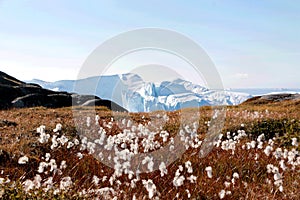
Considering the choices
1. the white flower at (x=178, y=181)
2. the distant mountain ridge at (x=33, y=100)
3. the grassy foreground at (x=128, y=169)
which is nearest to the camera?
the grassy foreground at (x=128, y=169)

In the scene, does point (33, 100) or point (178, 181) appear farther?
point (33, 100)

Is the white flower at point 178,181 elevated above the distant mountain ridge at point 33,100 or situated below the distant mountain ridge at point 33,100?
below

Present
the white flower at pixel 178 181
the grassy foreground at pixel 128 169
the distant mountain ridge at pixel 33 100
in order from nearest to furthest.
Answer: the grassy foreground at pixel 128 169
the white flower at pixel 178 181
the distant mountain ridge at pixel 33 100

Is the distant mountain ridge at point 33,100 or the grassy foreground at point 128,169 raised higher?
the distant mountain ridge at point 33,100

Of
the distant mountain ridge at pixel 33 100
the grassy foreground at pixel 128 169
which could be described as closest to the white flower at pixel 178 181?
the grassy foreground at pixel 128 169

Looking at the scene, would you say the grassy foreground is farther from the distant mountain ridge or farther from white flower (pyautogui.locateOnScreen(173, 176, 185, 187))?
Answer: the distant mountain ridge

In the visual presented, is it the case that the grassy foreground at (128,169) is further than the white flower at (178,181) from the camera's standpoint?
No

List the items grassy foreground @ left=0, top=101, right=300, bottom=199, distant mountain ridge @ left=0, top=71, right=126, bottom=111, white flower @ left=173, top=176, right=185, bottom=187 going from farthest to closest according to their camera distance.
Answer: distant mountain ridge @ left=0, top=71, right=126, bottom=111, white flower @ left=173, top=176, right=185, bottom=187, grassy foreground @ left=0, top=101, right=300, bottom=199

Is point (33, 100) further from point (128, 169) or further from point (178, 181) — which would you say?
point (178, 181)

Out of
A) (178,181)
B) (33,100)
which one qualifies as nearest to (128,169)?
(178,181)

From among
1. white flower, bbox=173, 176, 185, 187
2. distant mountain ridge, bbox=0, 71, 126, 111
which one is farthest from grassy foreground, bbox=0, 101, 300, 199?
distant mountain ridge, bbox=0, 71, 126, 111

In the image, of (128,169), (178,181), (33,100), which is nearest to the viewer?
(178,181)

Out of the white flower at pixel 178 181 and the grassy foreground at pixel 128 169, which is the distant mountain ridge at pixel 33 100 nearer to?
the grassy foreground at pixel 128 169

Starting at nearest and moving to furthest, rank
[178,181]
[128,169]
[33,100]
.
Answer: [178,181] → [128,169] → [33,100]
